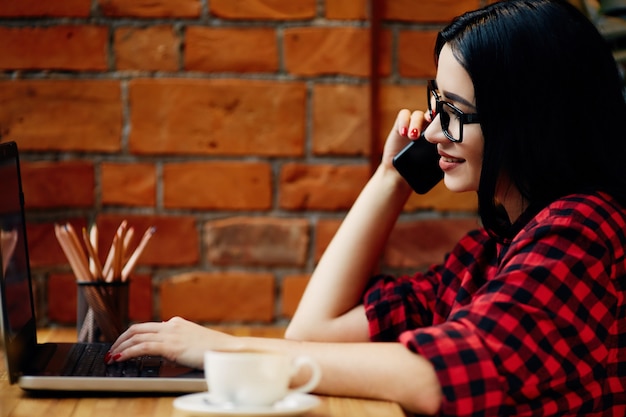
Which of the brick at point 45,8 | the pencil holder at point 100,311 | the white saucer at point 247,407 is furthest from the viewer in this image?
the brick at point 45,8

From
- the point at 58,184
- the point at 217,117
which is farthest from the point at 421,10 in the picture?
the point at 58,184

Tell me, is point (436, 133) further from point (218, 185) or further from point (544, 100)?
point (218, 185)

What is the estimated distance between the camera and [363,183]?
5.59ft

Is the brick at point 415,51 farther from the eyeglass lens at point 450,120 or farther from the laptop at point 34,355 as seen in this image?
the laptop at point 34,355

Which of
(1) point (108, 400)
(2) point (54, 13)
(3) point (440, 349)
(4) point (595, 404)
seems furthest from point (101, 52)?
(4) point (595, 404)

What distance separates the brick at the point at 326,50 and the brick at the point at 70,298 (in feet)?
1.73

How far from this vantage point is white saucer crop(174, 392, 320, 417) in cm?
81

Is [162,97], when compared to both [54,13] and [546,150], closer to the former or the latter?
[54,13]

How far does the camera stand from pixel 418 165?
1465 mm

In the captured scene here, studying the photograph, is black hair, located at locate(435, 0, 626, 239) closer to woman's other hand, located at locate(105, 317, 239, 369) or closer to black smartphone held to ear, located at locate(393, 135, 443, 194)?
black smartphone held to ear, located at locate(393, 135, 443, 194)

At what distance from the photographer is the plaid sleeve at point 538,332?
3.06 ft

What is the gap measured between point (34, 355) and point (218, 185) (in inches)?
24.0

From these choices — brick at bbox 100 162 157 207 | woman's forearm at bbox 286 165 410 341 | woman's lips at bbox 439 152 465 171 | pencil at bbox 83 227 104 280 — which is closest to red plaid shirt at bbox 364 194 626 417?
woman's lips at bbox 439 152 465 171

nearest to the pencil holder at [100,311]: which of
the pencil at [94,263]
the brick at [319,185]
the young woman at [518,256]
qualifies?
the pencil at [94,263]
